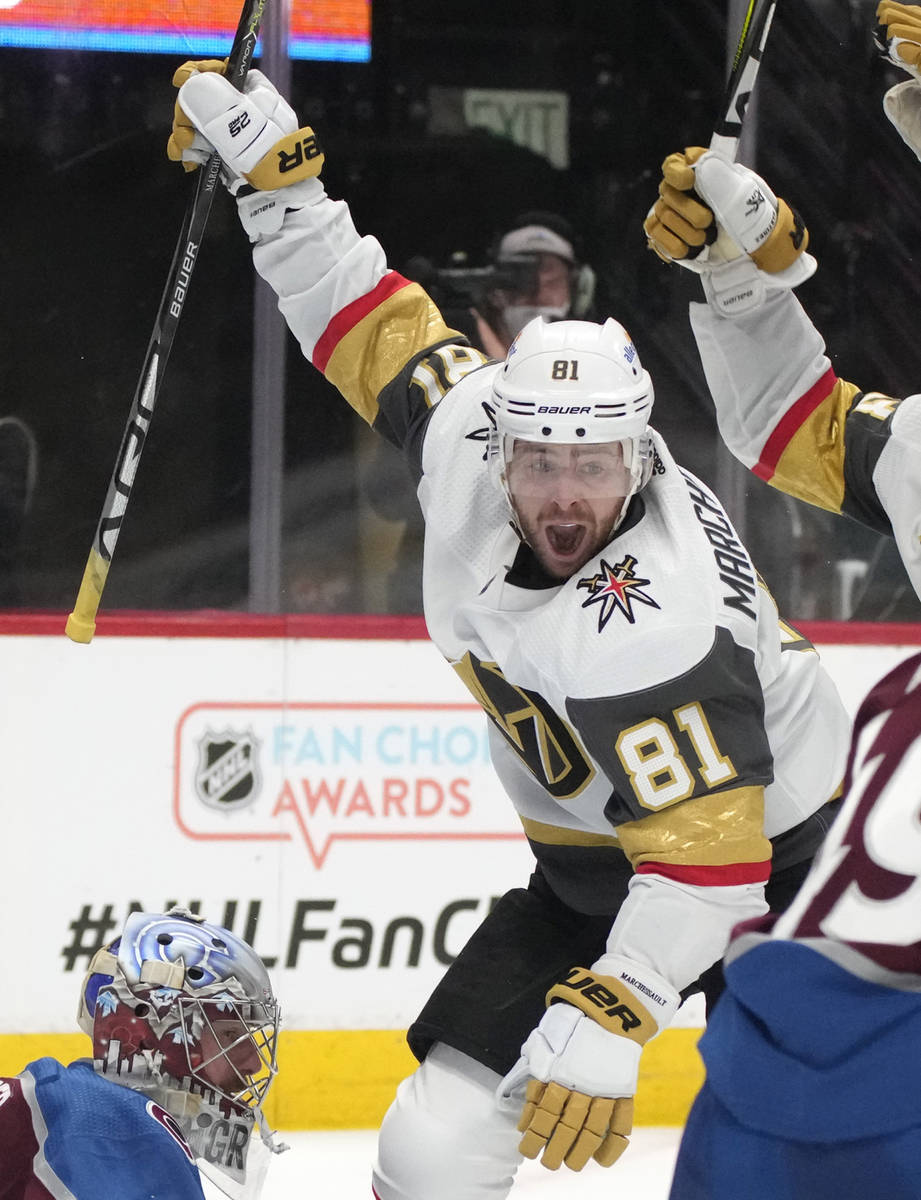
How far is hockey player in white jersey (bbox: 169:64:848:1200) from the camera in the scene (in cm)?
205

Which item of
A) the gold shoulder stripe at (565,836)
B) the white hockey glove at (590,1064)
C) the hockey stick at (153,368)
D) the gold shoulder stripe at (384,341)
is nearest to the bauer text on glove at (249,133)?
the hockey stick at (153,368)

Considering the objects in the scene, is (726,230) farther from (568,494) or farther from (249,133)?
(249,133)

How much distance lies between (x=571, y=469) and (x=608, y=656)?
0.80 feet

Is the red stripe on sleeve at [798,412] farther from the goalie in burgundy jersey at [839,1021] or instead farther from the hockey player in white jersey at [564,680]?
the goalie in burgundy jersey at [839,1021]

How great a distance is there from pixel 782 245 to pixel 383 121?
6.19ft

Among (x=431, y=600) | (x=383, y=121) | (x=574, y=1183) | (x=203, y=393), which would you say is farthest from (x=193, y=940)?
(x=383, y=121)

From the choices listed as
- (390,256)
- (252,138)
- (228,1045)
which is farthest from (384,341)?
(390,256)

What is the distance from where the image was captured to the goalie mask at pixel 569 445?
2.17m

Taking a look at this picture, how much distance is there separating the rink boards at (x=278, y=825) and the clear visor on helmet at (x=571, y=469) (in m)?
1.47

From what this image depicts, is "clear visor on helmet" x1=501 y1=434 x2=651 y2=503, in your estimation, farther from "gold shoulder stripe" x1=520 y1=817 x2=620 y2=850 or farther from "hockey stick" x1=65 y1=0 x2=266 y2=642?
"hockey stick" x1=65 y1=0 x2=266 y2=642

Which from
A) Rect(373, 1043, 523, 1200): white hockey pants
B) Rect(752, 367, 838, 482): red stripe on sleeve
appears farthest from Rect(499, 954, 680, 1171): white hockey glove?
Rect(752, 367, 838, 482): red stripe on sleeve

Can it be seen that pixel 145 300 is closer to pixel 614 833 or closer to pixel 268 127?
pixel 268 127

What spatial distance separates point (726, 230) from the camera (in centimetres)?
247

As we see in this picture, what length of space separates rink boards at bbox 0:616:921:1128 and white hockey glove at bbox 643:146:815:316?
1340mm
